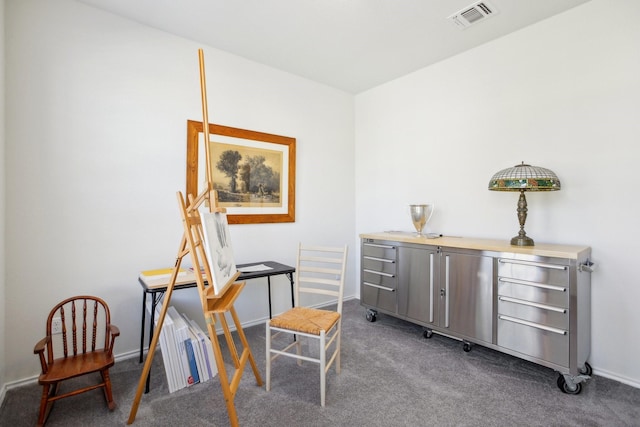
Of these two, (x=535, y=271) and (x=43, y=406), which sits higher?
(x=535, y=271)

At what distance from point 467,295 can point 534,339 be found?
54 cm

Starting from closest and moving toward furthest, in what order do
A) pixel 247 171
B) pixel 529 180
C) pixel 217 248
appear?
pixel 217 248
pixel 529 180
pixel 247 171

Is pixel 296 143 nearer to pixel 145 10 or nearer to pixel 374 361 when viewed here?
pixel 145 10

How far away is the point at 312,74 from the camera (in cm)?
376

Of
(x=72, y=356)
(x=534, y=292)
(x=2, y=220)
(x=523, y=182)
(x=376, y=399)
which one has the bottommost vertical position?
(x=376, y=399)

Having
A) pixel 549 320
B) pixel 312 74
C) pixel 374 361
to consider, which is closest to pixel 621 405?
pixel 549 320

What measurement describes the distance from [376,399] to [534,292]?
4.56ft

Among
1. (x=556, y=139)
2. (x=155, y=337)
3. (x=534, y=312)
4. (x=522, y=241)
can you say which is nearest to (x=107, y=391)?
(x=155, y=337)

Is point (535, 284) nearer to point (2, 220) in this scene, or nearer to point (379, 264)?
point (379, 264)

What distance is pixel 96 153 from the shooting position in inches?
99.0

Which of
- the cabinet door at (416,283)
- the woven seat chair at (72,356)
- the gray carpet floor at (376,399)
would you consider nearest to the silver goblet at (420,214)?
the cabinet door at (416,283)

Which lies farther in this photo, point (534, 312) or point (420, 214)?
point (420, 214)

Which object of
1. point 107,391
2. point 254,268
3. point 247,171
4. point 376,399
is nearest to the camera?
point 107,391

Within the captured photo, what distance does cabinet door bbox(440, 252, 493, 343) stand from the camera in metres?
2.55
